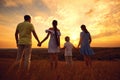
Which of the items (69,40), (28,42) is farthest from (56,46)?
(69,40)

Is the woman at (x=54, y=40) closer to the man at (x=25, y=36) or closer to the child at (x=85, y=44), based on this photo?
the man at (x=25, y=36)

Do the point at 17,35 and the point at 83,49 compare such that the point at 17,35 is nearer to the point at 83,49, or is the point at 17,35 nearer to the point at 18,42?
the point at 18,42

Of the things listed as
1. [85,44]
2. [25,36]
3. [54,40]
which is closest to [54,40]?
[54,40]

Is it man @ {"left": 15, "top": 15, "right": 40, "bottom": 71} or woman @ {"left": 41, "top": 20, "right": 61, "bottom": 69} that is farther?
woman @ {"left": 41, "top": 20, "right": 61, "bottom": 69}

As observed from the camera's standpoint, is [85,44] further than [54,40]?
Yes

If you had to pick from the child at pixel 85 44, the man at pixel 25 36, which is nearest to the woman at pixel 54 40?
the man at pixel 25 36

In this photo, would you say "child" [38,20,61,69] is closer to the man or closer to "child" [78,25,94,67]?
the man

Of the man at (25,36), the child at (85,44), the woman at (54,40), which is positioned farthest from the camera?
the child at (85,44)

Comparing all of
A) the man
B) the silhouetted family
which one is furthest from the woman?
the man

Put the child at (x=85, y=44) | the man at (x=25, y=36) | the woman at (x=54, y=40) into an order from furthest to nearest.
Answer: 1. the child at (x=85, y=44)
2. the woman at (x=54, y=40)
3. the man at (x=25, y=36)

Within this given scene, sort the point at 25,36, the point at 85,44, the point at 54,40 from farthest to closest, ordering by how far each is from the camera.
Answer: the point at 85,44
the point at 54,40
the point at 25,36

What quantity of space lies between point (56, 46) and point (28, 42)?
1.52 metres

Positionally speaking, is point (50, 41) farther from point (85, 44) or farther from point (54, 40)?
point (85, 44)

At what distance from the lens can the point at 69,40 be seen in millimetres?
13086
